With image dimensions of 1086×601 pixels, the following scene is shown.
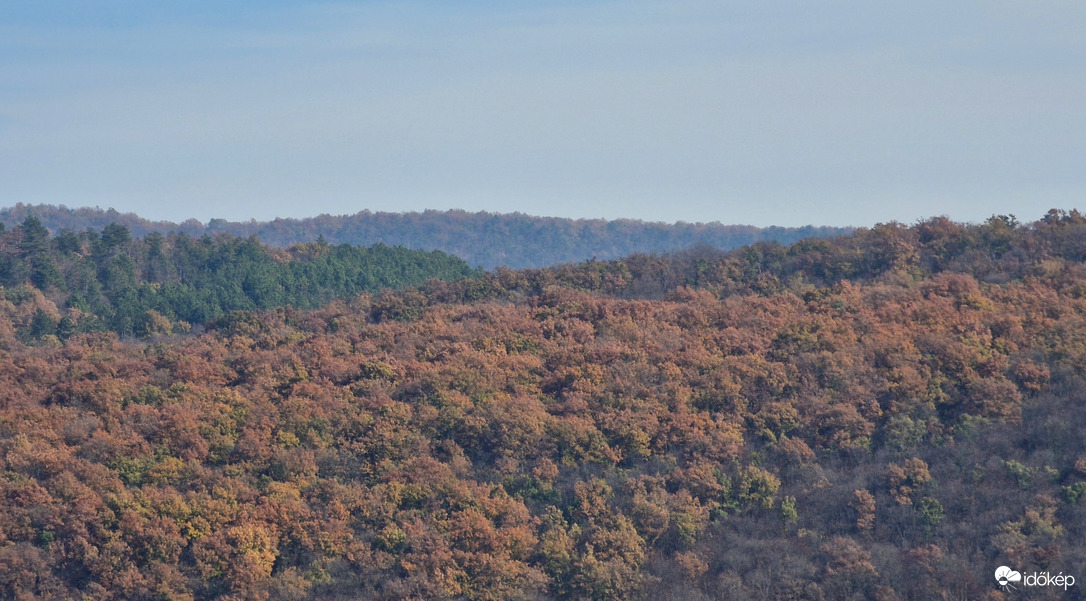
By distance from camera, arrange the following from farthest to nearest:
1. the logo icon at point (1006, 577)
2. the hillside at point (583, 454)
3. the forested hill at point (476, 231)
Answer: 1. the forested hill at point (476, 231)
2. the hillside at point (583, 454)
3. the logo icon at point (1006, 577)

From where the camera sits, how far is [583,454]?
27.0 m

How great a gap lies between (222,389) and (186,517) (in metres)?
6.25

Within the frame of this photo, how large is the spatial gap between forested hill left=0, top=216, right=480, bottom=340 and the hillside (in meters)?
20.2

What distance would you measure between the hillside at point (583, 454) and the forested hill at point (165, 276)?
20241 millimetres

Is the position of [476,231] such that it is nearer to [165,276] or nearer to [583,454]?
[165,276]

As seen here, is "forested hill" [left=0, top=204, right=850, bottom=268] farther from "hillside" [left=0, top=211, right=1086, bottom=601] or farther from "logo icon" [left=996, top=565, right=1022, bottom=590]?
"logo icon" [left=996, top=565, right=1022, bottom=590]

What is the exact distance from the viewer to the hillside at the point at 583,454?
75.5ft

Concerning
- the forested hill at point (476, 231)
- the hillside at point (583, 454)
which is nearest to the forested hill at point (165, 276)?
the hillside at point (583, 454)

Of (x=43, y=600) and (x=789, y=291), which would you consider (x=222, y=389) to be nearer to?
(x=43, y=600)

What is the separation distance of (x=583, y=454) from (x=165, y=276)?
1958 inches

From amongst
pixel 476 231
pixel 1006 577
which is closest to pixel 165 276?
pixel 1006 577

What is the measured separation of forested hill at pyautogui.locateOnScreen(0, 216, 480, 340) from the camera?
179 ft

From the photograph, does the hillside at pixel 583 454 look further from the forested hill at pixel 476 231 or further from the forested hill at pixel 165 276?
the forested hill at pixel 476 231

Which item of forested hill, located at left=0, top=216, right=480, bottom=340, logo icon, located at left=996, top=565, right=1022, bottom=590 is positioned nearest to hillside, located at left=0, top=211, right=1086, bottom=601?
logo icon, located at left=996, top=565, right=1022, bottom=590
